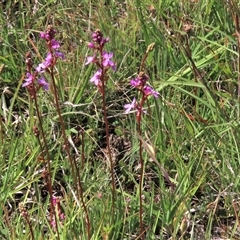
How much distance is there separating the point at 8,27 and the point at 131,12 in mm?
560

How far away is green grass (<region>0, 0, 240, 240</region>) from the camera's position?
1.79 m

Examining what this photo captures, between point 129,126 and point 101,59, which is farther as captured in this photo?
point 129,126

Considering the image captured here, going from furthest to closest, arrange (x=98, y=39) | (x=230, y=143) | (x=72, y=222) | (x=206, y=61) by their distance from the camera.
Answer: (x=206, y=61)
(x=230, y=143)
(x=72, y=222)
(x=98, y=39)

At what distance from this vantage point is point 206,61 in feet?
7.55

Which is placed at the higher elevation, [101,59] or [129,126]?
[101,59]

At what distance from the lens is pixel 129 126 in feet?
7.18

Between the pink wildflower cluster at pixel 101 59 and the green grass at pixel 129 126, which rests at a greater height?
the pink wildflower cluster at pixel 101 59

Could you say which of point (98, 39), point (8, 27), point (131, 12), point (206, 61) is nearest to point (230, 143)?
point (206, 61)

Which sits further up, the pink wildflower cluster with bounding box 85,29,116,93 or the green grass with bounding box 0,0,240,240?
the pink wildflower cluster with bounding box 85,29,116,93

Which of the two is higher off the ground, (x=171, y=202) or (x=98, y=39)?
(x=98, y=39)

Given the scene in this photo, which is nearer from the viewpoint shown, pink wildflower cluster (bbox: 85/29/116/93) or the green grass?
pink wildflower cluster (bbox: 85/29/116/93)

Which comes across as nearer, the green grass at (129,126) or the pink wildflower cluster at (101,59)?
the pink wildflower cluster at (101,59)

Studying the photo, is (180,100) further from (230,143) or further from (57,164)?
(57,164)

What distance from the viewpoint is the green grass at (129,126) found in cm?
179
